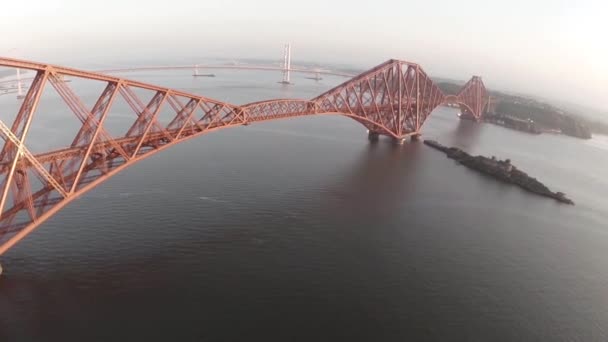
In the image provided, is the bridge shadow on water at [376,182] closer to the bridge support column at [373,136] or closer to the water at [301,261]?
the water at [301,261]

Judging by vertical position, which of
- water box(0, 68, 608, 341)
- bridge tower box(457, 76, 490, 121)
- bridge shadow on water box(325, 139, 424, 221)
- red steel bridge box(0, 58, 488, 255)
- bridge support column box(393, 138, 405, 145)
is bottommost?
water box(0, 68, 608, 341)

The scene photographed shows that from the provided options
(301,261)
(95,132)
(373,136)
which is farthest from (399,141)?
(95,132)

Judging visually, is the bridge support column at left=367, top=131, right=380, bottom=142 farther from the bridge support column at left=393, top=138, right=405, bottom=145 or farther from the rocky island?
the rocky island

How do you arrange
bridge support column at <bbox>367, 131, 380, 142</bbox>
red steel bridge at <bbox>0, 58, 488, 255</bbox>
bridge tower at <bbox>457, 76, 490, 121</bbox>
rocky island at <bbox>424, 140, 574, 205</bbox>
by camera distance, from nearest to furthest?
red steel bridge at <bbox>0, 58, 488, 255</bbox> < rocky island at <bbox>424, 140, 574, 205</bbox> < bridge support column at <bbox>367, 131, 380, 142</bbox> < bridge tower at <bbox>457, 76, 490, 121</bbox>

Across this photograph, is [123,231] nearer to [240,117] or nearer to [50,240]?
[50,240]

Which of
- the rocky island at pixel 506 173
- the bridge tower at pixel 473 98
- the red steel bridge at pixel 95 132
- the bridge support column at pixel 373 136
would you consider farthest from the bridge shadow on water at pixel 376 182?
the bridge tower at pixel 473 98

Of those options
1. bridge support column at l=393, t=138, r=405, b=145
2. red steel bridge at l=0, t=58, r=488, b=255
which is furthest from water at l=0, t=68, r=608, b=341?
bridge support column at l=393, t=138, r=405, b=145
